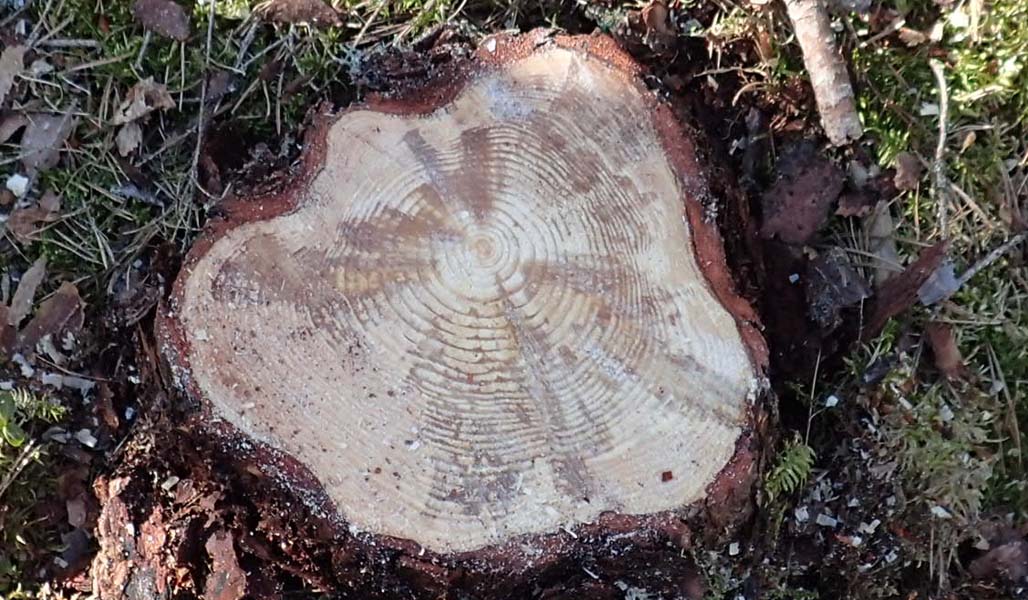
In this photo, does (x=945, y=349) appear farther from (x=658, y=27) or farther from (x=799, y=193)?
(x=658, y=27)

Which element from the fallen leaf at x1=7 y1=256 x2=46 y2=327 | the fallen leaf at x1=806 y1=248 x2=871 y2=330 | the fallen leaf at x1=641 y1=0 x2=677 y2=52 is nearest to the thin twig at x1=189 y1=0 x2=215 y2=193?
the fallen leaf at x1=7 y1=256 x2=46 y2=327

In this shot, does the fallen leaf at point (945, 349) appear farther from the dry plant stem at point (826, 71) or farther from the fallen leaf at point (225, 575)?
the fallen leaf at point (225, 575)

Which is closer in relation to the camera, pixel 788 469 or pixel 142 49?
pixel 788 469

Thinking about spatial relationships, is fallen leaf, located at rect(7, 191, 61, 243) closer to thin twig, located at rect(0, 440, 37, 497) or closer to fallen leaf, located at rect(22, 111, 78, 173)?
fallen leaf, located at rect(22, 111, 78, 173)

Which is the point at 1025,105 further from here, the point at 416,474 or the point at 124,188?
the point at 124,188

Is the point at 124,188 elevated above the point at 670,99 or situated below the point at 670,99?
below

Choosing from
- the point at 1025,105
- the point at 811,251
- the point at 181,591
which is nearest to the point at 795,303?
the point at 811,251

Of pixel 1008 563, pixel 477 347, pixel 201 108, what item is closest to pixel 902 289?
pixel 1008 563
